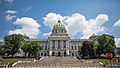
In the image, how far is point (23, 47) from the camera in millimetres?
75188

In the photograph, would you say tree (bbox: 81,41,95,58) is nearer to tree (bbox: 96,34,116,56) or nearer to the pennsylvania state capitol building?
tree (bbox: 96,34,116,56)

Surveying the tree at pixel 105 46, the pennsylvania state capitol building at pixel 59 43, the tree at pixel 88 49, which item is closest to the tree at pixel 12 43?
the tree at pixel 88 49

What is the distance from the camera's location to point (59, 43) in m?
107

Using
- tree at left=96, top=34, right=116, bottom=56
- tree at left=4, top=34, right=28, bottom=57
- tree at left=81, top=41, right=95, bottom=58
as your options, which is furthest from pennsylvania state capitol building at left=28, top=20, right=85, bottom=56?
tree at left=96, top=34, right=116, bottom=56

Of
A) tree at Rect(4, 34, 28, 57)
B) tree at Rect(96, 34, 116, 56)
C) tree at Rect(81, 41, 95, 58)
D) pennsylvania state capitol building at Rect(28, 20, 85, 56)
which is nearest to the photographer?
tree at Rect(96, 34, 116, 56)

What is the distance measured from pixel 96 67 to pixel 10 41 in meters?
45.6

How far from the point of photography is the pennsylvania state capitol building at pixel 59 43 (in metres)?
106

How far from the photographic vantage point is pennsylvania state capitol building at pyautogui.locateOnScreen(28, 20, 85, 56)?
106 metres

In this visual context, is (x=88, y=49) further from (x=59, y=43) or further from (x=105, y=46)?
(x=59, y=43)

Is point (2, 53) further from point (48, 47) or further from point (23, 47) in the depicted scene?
point (48, 47)

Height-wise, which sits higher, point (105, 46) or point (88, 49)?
point (105, 46)

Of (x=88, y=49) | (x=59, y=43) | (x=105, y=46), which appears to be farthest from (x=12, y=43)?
(x=59, y=43)

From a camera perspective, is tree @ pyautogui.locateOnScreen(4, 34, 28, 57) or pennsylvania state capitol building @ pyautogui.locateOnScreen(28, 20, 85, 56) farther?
pennsylvania state capitol building @ pyautogui.locateOnScreen(28, 20, 85, 56)

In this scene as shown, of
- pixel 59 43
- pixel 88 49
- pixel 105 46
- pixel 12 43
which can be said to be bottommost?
pixel 88 49
